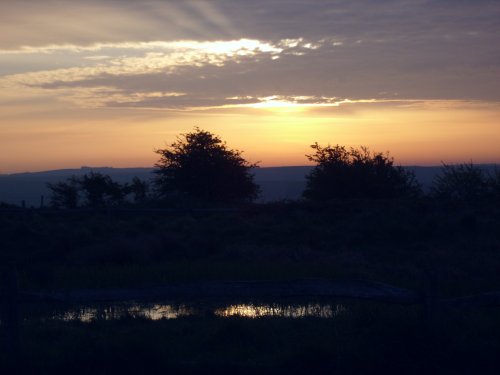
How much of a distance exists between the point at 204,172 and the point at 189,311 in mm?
35109

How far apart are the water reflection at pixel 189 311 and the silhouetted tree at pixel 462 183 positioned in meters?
26.3

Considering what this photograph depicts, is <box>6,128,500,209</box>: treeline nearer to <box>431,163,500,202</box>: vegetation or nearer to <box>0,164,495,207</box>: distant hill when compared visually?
<box>431,163,500,202</box>: vegetation

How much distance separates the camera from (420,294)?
843 centimetres

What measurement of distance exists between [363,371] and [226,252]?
12484 millimetres

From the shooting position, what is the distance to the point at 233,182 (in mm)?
46594

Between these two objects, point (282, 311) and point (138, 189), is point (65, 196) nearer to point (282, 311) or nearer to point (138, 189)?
point (138, 189)

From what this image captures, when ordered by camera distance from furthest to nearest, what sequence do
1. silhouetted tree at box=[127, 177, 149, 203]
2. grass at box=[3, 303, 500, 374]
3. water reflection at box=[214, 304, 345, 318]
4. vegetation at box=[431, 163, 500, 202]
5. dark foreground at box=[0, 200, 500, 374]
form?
silhouetted tree at box=[127, 177, 149, 203], vegetation at box=[431, 163, 500, 202], water reflection at box=[214, 304, 345, 318], dark foreground at box=[0, 200, 500, 374], grass at box=[3, 303, 500, 374]

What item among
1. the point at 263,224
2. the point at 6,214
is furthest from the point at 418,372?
the point at 6,214

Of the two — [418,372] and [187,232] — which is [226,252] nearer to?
[187,232]

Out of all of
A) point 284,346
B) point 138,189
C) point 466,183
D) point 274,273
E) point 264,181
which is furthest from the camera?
point 264,181

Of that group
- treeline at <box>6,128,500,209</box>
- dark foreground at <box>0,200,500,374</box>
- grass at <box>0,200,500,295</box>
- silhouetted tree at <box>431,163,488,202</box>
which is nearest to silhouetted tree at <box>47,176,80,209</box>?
treeline at <box>6,128,500,209</box>

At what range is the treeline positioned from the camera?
127 feet

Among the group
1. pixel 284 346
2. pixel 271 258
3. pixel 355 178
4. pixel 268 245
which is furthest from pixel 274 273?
pixel 355 178

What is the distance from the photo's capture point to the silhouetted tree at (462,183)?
36.5 m
